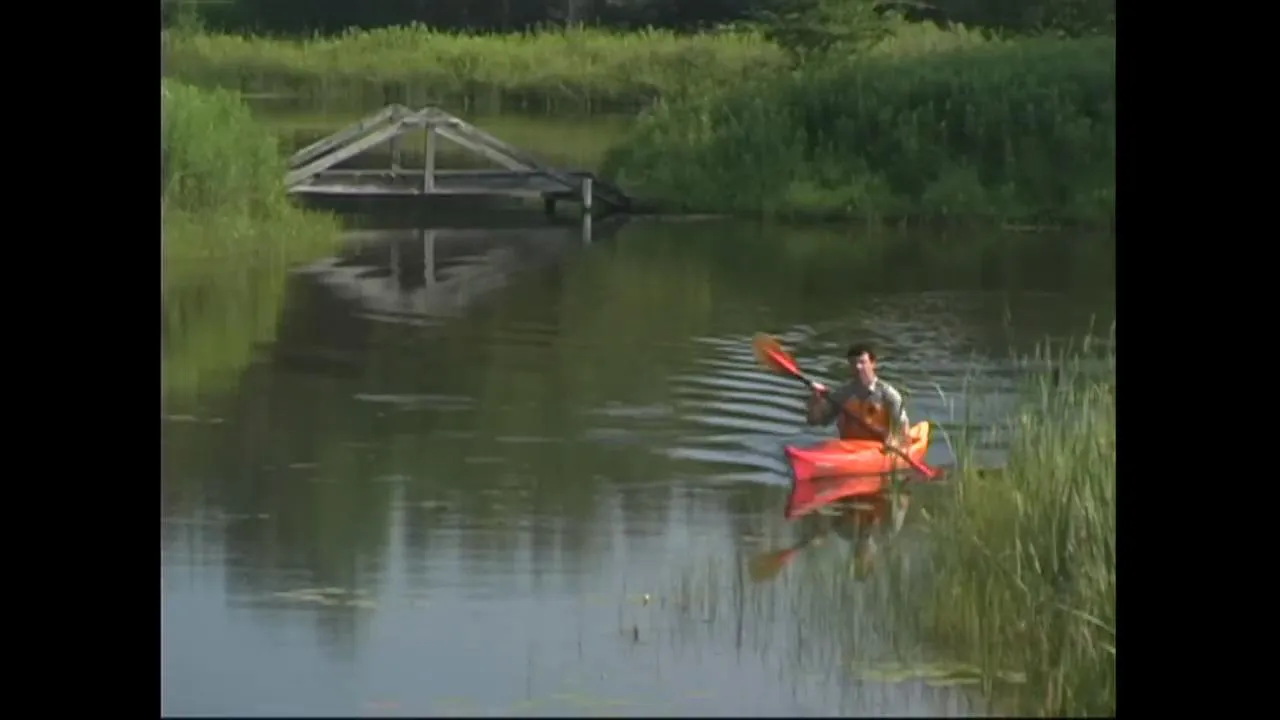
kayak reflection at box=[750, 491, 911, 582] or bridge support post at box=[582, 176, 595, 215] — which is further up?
bridge support post at box=[582, 176, 595, 215]

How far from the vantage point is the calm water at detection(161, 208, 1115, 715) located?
939cm

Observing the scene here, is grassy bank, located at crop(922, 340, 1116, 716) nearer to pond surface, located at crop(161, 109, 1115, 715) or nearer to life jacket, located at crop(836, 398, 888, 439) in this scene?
pond surface, located at crop(161, 109, 1115, 715)

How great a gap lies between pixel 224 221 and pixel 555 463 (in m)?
7.68

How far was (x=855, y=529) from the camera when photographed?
11648 millimetres

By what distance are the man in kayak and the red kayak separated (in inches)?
2.8

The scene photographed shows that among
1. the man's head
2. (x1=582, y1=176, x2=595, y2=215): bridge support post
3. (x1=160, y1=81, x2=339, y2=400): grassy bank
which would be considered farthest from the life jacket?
(x1=582, y1=176, x2=595, y2=215): bridge support post

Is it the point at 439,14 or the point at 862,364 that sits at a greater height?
the point at 439,14

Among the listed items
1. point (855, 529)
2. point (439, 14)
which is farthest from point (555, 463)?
point (439, 14)

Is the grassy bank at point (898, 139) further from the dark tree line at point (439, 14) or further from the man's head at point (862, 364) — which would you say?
the man's head at point (862, 364)

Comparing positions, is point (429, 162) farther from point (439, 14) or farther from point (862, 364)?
point (862, 364)

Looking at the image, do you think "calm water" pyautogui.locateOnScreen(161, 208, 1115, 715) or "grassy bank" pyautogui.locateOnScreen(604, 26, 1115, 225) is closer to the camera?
"calm water" pyautogui.locateOnScreen(161, 208, 1115, 715)
